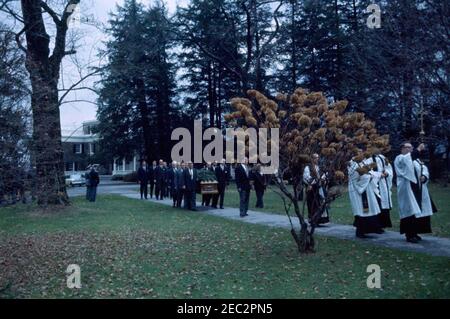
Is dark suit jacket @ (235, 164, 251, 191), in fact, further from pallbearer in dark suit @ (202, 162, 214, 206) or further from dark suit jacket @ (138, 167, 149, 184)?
dark suit jacket @ (138, 167, 149, 184)

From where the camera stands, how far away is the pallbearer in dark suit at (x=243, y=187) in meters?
17.0

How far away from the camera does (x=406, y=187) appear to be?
1100 centimetres

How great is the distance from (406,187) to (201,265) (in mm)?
5291

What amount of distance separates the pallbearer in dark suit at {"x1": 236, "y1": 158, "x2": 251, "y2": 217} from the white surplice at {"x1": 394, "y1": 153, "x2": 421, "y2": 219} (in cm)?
680

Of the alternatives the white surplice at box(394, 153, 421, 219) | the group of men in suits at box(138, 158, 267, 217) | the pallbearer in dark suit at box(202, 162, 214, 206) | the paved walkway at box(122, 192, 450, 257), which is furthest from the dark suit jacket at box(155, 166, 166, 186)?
the white surplice at box(394, 153, 421, 219)

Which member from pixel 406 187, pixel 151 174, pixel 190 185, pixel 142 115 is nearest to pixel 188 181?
pixel 190 185

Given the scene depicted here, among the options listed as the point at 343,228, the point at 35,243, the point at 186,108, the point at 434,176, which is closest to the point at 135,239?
the point at 35,243

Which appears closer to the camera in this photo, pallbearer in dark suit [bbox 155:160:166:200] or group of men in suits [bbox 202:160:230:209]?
group of men in suits [bbox 202:160:230:209]

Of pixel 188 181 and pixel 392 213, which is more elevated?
pixel 188 181

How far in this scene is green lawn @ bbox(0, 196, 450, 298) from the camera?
7.22 meters

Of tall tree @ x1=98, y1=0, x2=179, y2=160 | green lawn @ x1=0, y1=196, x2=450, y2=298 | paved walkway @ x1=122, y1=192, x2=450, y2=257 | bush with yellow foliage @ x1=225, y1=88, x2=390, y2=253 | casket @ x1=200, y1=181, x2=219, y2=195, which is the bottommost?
green lawn @ x1=0, y1=196, x2=450, y2=298

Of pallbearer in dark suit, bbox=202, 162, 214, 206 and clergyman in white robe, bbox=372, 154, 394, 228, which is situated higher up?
clergyman in white robe, bbox=372, 154, 394, 228

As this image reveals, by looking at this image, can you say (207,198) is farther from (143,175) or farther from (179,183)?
Result: (143,175)
